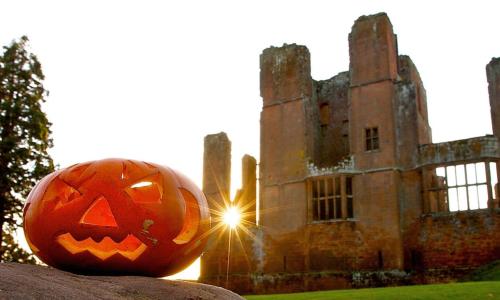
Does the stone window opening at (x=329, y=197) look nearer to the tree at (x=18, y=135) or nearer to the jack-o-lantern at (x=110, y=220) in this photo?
the tree at (x=18, y=135)

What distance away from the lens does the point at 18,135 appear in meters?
21.3

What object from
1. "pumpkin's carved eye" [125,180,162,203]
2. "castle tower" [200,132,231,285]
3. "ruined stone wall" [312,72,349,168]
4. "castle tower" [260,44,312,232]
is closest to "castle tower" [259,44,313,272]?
"castle tower" [260,44,312,232]

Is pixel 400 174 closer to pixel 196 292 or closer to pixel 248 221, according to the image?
pixel 248 221

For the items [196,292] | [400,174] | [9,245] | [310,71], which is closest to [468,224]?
[400,174]

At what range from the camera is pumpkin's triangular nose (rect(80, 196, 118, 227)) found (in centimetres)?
581

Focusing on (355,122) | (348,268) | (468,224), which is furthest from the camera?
(355,122)

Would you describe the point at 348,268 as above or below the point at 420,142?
below

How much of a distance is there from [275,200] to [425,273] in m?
9.05

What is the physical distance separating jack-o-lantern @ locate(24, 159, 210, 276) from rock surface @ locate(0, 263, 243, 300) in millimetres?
359

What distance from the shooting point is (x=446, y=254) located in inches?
1029

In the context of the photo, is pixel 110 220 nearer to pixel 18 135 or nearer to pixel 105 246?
pixel 105 246

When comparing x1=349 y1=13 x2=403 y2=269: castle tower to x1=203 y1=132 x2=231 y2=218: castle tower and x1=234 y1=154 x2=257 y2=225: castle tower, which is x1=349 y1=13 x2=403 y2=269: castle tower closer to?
x1=234 y1=154 x2=257 y2=225: castle tower

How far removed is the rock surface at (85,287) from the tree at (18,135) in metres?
16.3

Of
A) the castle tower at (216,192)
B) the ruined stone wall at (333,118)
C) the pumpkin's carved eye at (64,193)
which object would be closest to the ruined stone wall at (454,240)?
the ruined stone wall at (333,118)
